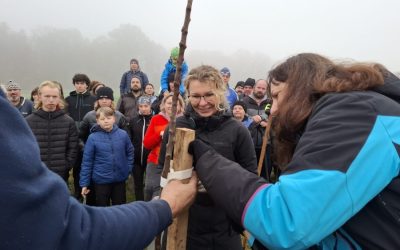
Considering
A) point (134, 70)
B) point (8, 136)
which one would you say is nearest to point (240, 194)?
point (8, 136)

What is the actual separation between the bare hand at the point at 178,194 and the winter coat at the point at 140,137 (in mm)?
4517

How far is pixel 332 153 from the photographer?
1.22 metres

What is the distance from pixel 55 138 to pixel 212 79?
346 cm

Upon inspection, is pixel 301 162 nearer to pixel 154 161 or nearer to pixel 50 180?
pixel 50 180

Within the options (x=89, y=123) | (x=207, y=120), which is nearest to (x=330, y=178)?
(x=207, y=120)

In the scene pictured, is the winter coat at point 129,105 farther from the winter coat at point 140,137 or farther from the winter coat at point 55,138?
the winter coat at point 55,138

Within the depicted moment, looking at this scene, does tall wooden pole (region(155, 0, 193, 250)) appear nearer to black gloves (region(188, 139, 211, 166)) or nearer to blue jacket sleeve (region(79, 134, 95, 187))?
black gloves (region(188, 139, 211, 166))

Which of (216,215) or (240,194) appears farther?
(216,215)

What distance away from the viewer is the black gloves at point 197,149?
178 centimetres

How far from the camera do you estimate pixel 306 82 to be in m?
1.63

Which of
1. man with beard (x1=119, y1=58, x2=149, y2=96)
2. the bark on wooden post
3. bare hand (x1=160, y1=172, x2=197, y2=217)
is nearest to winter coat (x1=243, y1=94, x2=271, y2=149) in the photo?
man with beard (x1=119, y1=58, x2=149, y2=96)

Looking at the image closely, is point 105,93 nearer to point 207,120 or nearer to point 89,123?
point 89,123

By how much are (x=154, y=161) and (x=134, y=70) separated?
6580mm

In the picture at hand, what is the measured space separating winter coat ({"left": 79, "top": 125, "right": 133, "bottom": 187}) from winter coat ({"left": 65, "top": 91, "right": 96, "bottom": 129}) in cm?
278
